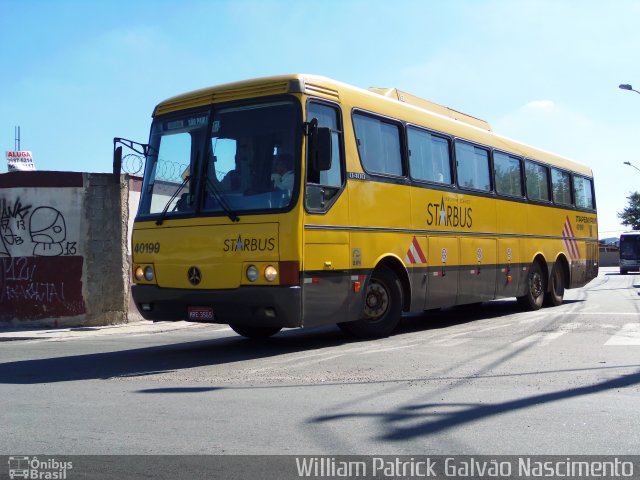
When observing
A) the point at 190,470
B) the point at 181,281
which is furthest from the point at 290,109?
the point at 190,470

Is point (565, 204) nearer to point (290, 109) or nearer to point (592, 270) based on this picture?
point (592, 270)

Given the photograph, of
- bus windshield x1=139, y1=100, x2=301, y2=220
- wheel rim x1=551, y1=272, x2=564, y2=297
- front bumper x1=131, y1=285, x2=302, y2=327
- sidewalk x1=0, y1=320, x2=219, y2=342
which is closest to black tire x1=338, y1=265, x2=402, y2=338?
front bumper x1=131, y1=285, x2=302, y2=327

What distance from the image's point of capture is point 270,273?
8781 mm

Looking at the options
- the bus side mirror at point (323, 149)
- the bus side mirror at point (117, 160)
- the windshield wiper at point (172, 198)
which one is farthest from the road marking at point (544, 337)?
the bus side mirror at point (117, 160)

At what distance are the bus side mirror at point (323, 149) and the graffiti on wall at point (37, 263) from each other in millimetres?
8091

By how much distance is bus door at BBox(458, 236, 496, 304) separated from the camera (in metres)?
12.9

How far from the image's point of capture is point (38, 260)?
15062 mm

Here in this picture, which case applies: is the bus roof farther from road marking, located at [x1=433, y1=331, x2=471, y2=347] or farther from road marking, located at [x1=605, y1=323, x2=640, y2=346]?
road marking, located at [x1=605, y1=323, x2=640, y2=346]

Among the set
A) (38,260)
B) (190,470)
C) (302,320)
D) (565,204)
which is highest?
(565,204)

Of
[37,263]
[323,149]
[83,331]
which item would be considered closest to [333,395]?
[323,149]

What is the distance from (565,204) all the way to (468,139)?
17.9 ft

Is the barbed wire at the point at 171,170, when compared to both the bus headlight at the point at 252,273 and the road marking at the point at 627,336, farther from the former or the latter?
the road marking at the point at 627,336

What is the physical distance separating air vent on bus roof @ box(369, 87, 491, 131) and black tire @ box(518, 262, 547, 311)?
3.34m

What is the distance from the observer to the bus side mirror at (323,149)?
8.94 m
